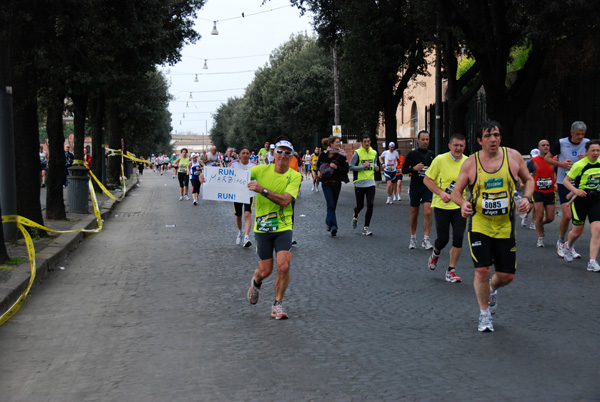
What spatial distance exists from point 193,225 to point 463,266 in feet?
26.8

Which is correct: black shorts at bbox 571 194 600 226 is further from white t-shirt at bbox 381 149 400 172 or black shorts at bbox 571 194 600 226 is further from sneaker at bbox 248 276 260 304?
white t-shirt at bbox 381 149 400 172

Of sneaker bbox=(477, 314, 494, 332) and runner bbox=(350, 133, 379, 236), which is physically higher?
→ runner bbox=(350, 133, 379, 236)

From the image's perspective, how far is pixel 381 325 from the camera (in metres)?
6.92

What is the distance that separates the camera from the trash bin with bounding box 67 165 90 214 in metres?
19.0

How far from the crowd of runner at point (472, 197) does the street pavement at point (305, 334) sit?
0.41 meters

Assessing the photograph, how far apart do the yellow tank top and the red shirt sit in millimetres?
6227

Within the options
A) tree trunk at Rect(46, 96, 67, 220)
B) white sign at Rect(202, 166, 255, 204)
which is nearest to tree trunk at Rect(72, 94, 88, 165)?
tree trunk at Rect(46, 96, 67, 220)

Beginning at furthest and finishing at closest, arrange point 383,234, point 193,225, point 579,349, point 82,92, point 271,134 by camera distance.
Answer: point 271,134
point 82,92
point 193,225
point 383,234
point 579,349

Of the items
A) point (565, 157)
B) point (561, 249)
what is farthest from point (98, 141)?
point (561, 249)

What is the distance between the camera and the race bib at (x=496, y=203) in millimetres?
6531

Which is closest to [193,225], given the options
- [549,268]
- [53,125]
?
[53,125]

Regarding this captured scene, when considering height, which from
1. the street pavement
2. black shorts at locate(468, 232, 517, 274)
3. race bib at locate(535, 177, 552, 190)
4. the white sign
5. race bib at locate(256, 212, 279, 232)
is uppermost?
the white sign

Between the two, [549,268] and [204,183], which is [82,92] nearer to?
[204,183]

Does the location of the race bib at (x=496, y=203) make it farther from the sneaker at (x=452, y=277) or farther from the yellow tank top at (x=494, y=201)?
the sneaker at (x=452, y=277)
